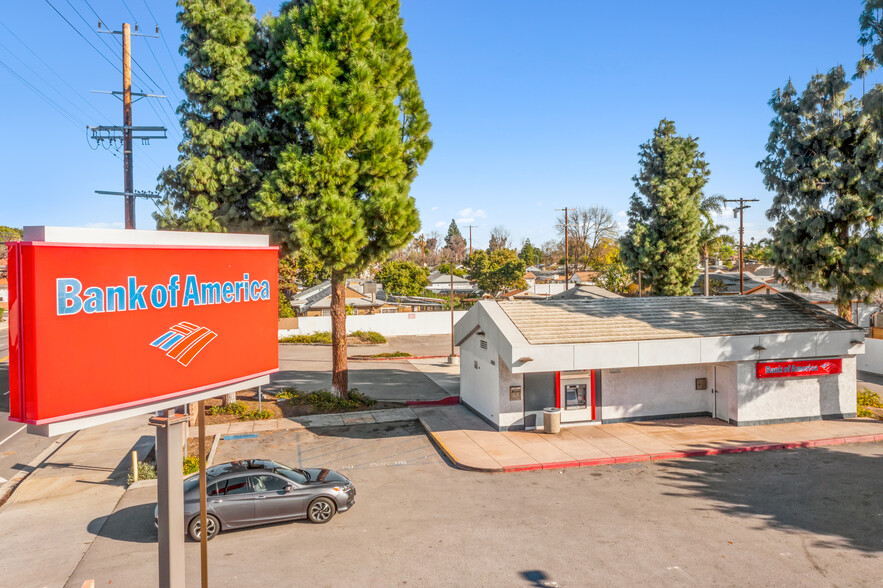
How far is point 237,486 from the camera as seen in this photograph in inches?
524

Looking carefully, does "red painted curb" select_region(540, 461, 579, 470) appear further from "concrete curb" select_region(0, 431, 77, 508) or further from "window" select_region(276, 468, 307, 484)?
"concrete curb" select_region(0, 431, 77, 508)

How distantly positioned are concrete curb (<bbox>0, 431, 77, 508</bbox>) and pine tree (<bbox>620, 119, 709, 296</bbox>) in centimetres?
3290

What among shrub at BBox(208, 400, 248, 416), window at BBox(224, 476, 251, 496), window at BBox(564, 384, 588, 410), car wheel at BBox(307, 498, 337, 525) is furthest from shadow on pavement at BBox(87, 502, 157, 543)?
window at BBox(564, 384, 588, 410)

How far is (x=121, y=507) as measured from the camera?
49.0 ft

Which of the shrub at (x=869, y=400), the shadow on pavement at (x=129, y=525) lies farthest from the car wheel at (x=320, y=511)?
the shrub at (x=869, y=400)

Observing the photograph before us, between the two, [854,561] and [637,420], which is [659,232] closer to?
[637,420]

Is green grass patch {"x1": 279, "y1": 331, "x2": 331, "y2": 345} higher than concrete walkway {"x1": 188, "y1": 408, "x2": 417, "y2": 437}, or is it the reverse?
green grass patch {"x1": 279, "y1": 331, "x2": 331, "y2": 345}

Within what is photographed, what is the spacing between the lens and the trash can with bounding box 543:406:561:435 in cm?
2094

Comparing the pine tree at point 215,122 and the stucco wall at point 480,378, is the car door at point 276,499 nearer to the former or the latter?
the stucco wall at point 480,378

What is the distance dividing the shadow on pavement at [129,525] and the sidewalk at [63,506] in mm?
80

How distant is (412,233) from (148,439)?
12463 mm

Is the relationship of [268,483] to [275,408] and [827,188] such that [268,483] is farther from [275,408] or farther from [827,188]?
[827,188]

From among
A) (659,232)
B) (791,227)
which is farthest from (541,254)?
(791,227)

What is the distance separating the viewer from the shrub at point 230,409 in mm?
24427
